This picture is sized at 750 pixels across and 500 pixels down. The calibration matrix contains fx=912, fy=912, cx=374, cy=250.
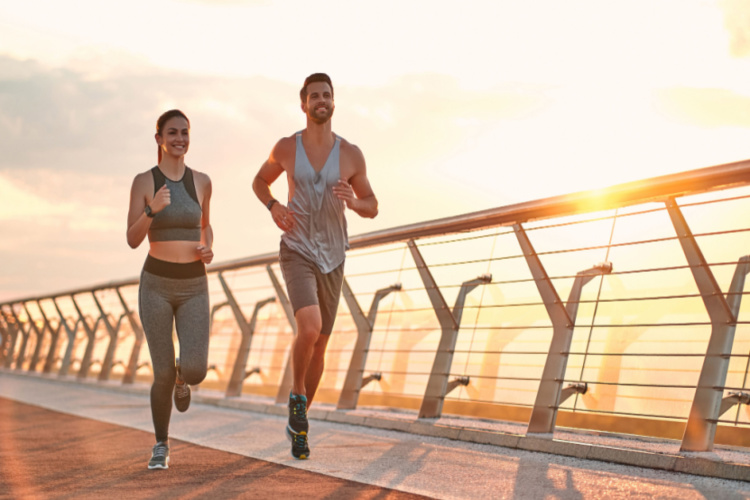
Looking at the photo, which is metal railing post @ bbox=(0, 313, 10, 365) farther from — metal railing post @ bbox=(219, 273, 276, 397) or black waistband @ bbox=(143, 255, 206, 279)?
black waistband @ bbox=(143, 255, 206, 279)

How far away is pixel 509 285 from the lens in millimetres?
5617

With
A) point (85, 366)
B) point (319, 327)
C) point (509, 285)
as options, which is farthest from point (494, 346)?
point (85, 366)

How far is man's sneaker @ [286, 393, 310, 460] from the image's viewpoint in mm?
4613

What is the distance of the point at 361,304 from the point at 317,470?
2989 millimetres

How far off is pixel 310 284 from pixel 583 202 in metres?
1.47

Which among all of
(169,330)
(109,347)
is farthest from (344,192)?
(109,347)

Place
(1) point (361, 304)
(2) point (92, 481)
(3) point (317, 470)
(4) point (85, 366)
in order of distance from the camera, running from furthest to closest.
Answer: (4) point (85, 366), (1) point (361, 304), (3) point (317, 470), (2) point (92, 481)

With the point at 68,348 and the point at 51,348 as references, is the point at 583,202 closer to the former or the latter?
the point at 68,348

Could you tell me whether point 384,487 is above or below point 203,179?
below

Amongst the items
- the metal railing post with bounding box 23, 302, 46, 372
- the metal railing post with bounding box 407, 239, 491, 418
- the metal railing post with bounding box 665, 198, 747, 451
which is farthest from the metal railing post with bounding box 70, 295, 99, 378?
the metal railing post with bounding box 665, 198, 747, 451

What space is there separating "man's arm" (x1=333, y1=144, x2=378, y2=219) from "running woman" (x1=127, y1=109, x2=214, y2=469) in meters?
0.82

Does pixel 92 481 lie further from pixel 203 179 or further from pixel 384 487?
pixel 203 179

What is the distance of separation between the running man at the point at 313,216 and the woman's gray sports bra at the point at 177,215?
41cm

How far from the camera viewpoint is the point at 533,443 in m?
4.69
